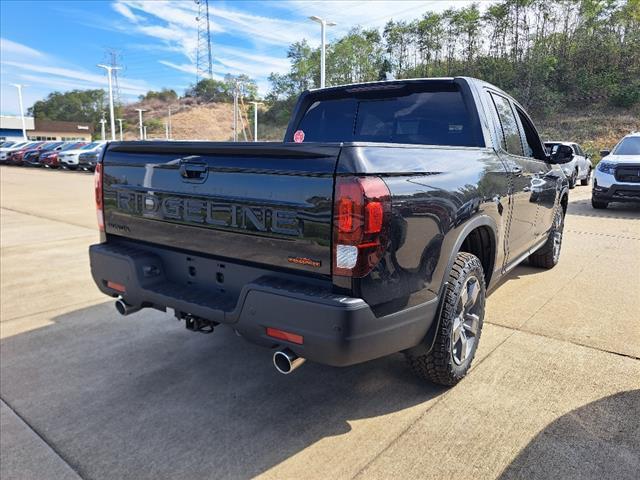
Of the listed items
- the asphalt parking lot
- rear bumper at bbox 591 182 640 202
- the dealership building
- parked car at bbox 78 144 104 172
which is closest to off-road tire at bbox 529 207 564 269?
the asphalt parking lot

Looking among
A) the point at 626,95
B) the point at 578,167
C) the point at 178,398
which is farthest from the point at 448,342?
the point at 626,95

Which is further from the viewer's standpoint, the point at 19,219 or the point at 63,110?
the point at 63,110

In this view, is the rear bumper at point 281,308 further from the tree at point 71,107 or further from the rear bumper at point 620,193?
the tree at point 71,107

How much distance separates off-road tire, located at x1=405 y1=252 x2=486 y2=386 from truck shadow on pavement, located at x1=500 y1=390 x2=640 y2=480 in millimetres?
585

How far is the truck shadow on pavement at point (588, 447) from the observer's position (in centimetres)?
228

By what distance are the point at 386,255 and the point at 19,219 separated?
32.8 ft

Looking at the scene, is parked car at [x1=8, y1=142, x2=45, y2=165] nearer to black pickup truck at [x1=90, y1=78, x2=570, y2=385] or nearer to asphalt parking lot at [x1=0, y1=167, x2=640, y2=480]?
asphalt parking lot at [x1=0, y1=167, x2=640, y2=480]

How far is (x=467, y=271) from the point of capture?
292cm

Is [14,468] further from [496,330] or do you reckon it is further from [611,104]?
[611,104]

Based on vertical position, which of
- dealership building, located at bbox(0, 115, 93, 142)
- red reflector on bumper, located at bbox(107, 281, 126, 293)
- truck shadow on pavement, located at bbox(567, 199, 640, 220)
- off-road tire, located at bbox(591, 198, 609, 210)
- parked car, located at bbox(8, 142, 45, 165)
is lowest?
truck shadow on pavement, located at bbox(567, 199, 640, 220)

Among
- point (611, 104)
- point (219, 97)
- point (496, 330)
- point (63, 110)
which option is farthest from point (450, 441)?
point (63, 110)

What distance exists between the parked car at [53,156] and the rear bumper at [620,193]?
1161 inches

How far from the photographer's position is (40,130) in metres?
85.1

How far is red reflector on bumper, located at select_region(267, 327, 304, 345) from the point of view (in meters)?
2.25
